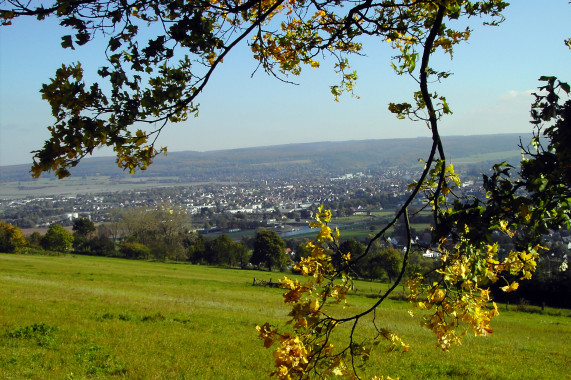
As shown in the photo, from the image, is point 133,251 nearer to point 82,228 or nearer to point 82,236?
point 82,236

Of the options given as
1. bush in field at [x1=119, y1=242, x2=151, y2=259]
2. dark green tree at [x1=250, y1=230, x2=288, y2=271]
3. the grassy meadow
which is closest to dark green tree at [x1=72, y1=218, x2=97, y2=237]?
bush in field at [x1=119, y1=242, x2=151, y2=259]

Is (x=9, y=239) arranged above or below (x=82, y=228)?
above

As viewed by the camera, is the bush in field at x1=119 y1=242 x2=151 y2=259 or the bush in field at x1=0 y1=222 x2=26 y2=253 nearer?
the bush in field at x1=0 y1=222 x2=26 y2=253

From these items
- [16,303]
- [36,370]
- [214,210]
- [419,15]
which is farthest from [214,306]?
[214,210]

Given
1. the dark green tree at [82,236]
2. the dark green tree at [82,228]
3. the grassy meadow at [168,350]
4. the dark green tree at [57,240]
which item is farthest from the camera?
the dark green tree at [82,228]

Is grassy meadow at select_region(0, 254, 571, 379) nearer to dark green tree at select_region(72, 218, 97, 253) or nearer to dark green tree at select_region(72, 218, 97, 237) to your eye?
dark green tree at select_region(72, 218, 97, 253)

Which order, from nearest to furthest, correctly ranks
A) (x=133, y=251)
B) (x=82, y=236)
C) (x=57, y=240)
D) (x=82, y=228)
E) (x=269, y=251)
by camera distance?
(x=269, y=251)
(x=57, y=240)
(x=133, y=251)
(x=82, y=236)
(x=82, y=228)

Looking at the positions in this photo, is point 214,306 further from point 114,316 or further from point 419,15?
point 419,15

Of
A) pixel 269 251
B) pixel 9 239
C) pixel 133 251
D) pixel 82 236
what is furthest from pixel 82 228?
pixel 269 251

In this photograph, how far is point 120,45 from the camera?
2812 mm

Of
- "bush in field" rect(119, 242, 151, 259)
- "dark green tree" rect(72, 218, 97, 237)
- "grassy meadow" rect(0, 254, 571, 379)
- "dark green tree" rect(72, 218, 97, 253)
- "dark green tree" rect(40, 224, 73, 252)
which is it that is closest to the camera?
"grassy meadow" rect(0, 254, 571, 379)

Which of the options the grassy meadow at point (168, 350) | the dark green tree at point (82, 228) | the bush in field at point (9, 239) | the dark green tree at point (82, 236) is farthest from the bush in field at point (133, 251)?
the grassy meadow at point (168, 350)

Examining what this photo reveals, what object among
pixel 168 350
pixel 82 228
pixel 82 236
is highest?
pixel 168 350

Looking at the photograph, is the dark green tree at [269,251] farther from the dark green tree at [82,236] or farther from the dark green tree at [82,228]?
the dark green tree at [82,228]
